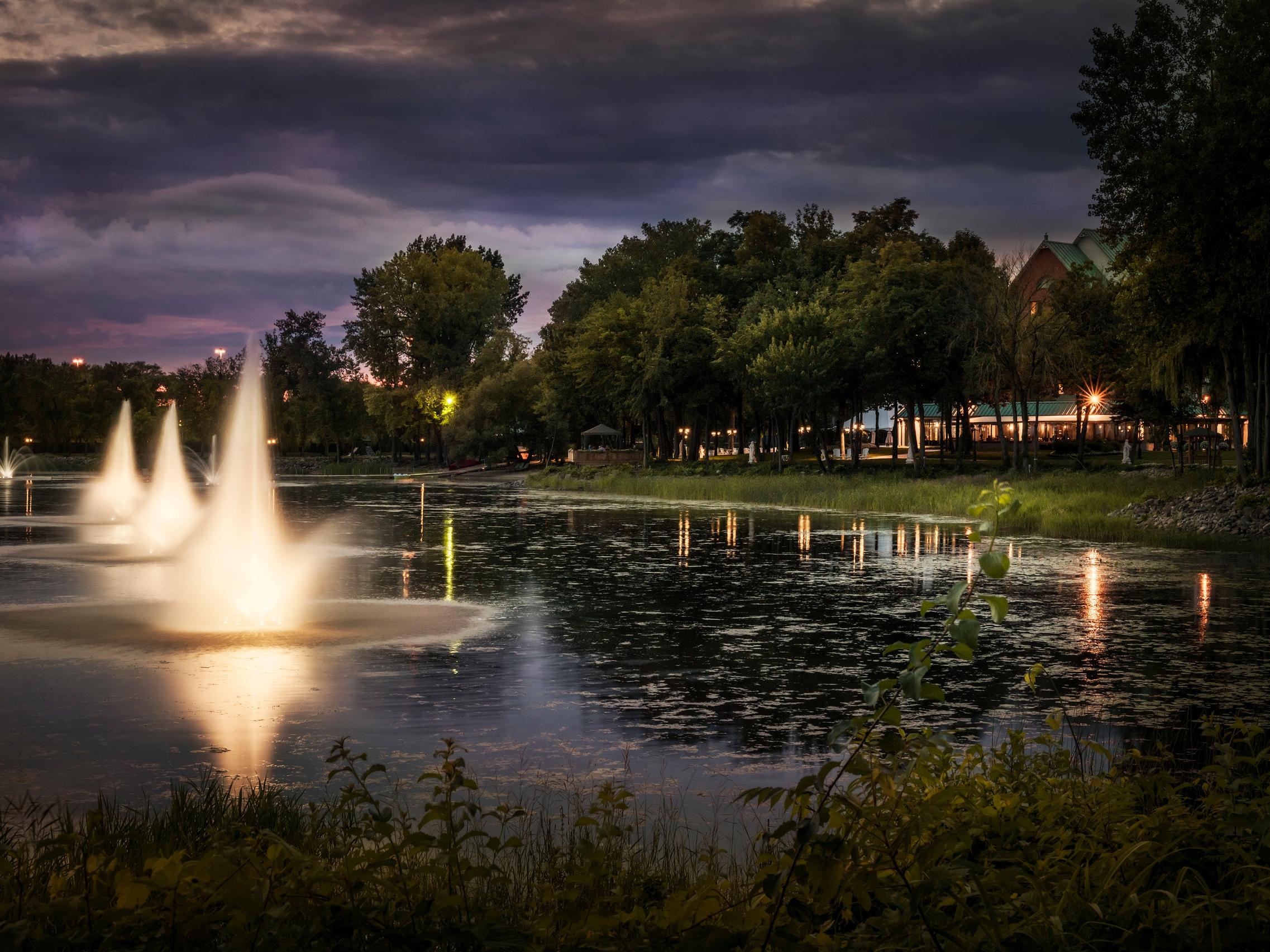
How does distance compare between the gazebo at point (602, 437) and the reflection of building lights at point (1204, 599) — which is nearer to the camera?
the reflection of building lights at point (1204, 599)

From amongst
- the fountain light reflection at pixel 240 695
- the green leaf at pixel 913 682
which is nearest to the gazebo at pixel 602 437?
the fountain light reflection at pixel 240 695

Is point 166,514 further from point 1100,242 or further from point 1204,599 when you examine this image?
point 1100,242

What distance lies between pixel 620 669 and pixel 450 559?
48.8 feet

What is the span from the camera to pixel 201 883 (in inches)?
206

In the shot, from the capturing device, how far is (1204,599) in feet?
69.4

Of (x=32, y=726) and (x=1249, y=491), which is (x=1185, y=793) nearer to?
(x=32, y=726)

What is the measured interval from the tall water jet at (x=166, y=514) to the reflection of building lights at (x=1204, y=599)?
23194mm

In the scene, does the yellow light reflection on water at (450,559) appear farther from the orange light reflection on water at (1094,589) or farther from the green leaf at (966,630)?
the green leaf at (966,630)

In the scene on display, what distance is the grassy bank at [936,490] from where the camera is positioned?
35094 millimetres

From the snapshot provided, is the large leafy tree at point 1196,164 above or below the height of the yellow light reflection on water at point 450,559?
above

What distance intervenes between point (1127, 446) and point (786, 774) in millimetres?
63518

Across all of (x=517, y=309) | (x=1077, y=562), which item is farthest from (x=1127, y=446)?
(x=517, y=309)

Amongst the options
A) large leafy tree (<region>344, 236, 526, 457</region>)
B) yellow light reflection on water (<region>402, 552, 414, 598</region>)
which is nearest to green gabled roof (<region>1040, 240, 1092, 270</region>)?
large leafy tree (<region>344, 236, 526, 457</region>)

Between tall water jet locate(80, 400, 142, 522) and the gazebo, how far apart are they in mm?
32597
